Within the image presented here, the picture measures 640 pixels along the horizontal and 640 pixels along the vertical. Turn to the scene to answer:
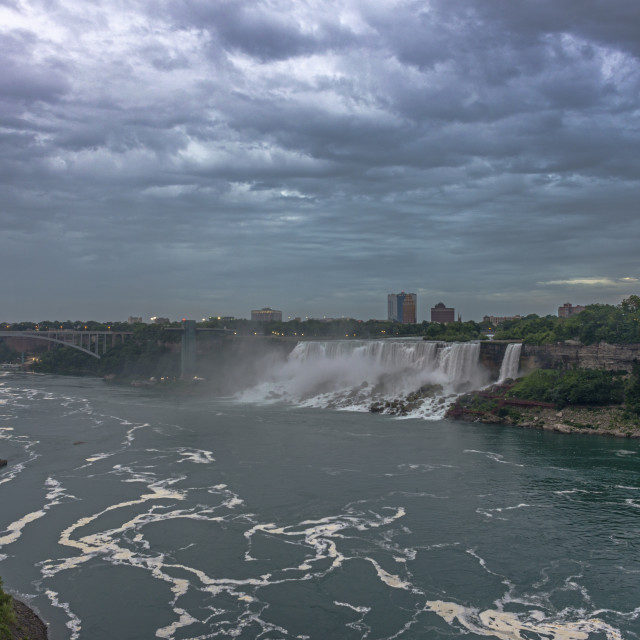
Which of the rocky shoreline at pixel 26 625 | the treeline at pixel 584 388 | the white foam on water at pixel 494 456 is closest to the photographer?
the rocky shoreline at pixel 26 625

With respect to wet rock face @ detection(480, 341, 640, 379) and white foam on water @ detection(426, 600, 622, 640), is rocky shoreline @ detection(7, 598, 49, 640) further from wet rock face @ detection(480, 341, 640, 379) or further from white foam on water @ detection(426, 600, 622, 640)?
wet rock face @ detection(480, 341, 640, 379)

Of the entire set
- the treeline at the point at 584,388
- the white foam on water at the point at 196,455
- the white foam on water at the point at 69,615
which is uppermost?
the treeline at the point at 584,388

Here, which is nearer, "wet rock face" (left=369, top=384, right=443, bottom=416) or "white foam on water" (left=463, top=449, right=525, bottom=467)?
"white foam on water" (left=463, top=449, right=525, bottom=467)

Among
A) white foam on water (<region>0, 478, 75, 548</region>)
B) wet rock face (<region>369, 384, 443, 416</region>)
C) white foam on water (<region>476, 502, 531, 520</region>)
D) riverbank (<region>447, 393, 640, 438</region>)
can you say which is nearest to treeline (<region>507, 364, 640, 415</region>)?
riverbank (<region>447, 393, 640, 438</region>)

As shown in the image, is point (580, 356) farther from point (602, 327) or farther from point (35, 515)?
point (35, 515)

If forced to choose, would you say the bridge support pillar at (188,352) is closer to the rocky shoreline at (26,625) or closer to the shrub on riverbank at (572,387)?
the shrub on riverbank at (572,387)

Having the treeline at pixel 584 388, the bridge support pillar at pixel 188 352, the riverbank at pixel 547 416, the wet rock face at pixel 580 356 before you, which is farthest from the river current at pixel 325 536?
the bridge support pillar at pixel 188 352
